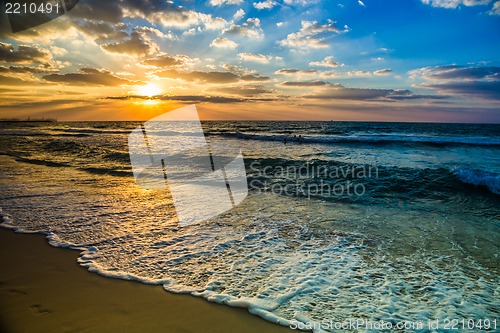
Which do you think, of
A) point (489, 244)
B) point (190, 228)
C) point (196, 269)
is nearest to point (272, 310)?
point (196, 269)

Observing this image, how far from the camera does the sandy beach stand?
2.71 m

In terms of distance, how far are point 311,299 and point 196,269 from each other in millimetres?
1641

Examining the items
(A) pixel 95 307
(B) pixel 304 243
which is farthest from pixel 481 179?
(A) pixel 95 307

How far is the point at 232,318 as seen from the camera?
2926 mm

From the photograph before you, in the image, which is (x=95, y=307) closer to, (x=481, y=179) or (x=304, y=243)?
(x=304, y=243)

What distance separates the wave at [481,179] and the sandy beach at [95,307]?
427 inches

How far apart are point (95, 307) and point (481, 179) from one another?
12.7m

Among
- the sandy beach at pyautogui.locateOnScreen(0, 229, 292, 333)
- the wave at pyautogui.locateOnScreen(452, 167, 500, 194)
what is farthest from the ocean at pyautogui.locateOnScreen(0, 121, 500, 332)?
the sandy beach at pyautogui.locateOnScreen(0, 229, 292, 333)

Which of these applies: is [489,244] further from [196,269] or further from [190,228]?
[190,228]

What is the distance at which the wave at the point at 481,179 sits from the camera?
31.8 ft

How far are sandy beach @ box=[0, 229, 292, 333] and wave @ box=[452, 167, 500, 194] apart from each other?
35.6 feet

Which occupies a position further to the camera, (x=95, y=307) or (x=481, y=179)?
(x=481, y=179)

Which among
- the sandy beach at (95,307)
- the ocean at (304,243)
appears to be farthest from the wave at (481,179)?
the sandy beach at (95,307)

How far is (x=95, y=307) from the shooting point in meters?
2.99
